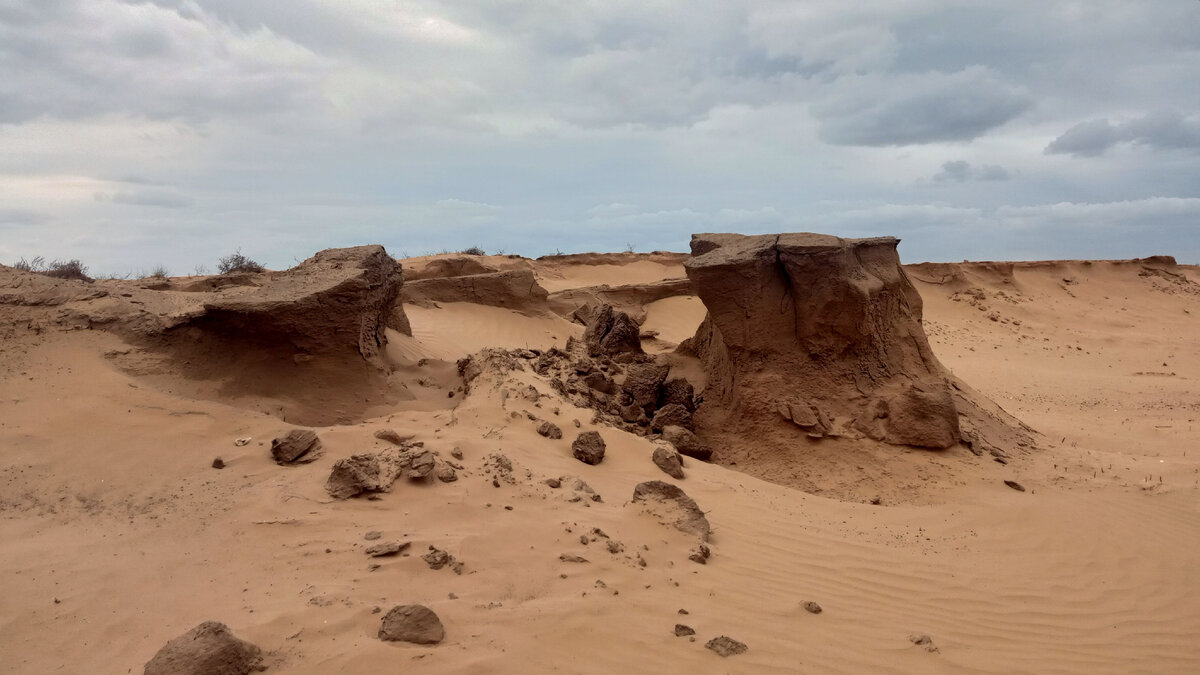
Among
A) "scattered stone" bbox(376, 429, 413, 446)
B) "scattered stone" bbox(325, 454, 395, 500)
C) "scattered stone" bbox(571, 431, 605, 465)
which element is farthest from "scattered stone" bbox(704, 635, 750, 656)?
"scattered stone" bbox(376, 429, 413, 446)

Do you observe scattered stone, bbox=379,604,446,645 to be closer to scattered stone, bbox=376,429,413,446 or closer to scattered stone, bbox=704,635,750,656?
scattered stone, bbox=704,635,750,656

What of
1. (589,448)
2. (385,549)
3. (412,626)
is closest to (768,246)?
(589,448)

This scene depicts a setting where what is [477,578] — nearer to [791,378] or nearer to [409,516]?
[409,516]

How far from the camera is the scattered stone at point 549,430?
5.17 m

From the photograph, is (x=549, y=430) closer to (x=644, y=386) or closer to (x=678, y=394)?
(x=644, y=386)

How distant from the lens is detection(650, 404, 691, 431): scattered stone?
659cm

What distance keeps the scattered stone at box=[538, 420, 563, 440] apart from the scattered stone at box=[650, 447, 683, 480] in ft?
2.12

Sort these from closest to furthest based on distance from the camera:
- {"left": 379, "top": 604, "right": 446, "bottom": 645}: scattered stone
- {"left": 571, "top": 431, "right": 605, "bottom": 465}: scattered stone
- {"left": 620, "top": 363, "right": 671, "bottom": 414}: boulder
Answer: {"left": 379, "top": 604, "right": 446, "bottom": 645}: scattered stone, {"left": 571, "top": 431, "right": 605, "bottom": 465}: scattered stone, {"left": 620, "top": 363, "right": 671, "bottom": 414}: boulder

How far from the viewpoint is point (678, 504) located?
4.30 metres

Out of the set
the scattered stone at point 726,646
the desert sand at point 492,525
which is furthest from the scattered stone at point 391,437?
the scattered stone at point 726,646

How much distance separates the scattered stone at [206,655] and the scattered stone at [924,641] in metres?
2.63

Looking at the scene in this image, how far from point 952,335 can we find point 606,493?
1455cm

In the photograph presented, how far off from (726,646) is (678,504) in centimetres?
126

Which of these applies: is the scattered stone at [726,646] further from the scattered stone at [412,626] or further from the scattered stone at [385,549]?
the scattered stone at [385,549]
